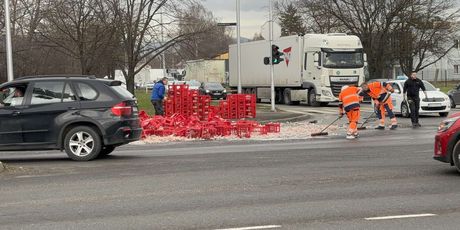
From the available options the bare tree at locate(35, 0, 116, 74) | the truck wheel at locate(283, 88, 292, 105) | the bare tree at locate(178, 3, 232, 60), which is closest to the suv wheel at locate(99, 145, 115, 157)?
the bare tree at locate(35, 0, 116, 74)

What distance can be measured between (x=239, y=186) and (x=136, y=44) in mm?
27088

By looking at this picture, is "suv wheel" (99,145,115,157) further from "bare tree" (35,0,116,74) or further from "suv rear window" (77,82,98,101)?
"bare tree" (35,0,116,74)

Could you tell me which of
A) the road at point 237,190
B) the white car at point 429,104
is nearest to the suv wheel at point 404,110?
the white car at point 429,104

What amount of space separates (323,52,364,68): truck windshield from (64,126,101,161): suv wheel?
73.2ft

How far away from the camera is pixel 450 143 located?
8992 millimetres

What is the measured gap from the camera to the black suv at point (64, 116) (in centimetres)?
1149

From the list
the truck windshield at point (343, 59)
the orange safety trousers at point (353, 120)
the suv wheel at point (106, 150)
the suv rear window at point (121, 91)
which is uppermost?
the truck windshield at point (343, 59)

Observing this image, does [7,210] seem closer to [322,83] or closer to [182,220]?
[182,220]

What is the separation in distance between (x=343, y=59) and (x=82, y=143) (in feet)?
75.9

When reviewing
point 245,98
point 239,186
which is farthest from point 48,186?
point 245,98

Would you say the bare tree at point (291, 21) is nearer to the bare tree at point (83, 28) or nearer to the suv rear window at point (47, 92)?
the bare tree at point (83, 28)

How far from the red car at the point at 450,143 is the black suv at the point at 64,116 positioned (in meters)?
5.80

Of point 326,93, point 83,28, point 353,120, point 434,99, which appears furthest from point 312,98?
point 353,120

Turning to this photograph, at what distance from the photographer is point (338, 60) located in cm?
3256
